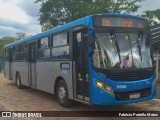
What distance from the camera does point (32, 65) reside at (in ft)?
48.8

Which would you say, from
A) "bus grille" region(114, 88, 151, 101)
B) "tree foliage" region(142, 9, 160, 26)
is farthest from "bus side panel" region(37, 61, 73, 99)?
"tree foliage" region(142, 9, 160, 26)

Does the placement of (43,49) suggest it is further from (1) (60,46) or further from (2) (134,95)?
(2) (134,95)

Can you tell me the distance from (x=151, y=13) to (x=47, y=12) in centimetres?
1732

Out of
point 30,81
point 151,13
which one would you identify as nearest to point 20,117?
point 30,81

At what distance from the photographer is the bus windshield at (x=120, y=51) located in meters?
8.81

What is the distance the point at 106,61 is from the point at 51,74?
392cm

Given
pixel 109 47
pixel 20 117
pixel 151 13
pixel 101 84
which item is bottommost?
pixel 20 117

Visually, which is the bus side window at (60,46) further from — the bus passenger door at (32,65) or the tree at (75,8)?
the tree at (75,8)

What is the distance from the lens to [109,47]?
8.94 metres

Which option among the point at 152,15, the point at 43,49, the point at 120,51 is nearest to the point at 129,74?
the point at 120,51

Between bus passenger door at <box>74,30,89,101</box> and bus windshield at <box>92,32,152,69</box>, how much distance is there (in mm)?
537

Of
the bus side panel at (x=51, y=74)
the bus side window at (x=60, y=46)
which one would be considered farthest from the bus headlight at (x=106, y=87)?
the bus side window at (x=60, y=46)

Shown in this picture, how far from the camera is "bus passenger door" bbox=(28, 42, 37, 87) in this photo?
571 inches

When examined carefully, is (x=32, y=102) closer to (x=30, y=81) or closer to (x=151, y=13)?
(x=30, y=81)
